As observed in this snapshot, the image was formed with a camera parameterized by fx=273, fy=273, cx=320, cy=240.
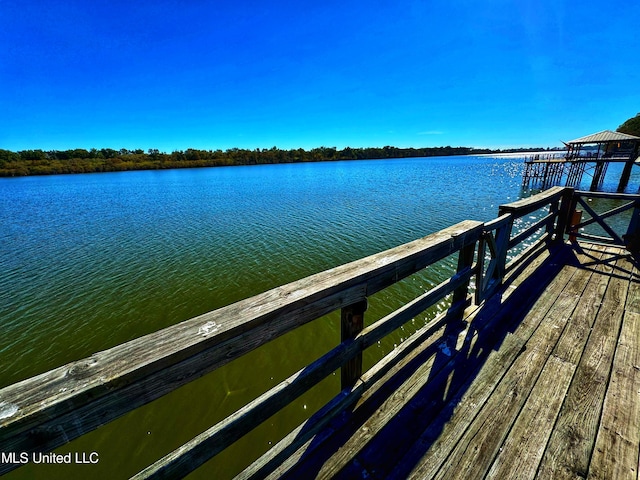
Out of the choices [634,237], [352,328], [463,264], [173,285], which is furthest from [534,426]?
[173,285]

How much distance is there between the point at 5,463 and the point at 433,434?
2.18 m

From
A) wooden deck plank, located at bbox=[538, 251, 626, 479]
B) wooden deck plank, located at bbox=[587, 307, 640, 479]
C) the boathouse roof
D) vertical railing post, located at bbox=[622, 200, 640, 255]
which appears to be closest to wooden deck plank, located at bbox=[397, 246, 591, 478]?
wooden deck plank, located at bbox=[538, 251, 626, 479]

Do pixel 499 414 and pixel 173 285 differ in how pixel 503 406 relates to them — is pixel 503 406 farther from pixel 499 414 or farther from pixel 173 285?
pixel 173 285

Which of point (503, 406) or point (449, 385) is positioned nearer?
point (503, 406)

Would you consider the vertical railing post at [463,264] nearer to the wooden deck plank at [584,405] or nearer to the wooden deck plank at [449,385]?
the wooden deck plank at [449,385]

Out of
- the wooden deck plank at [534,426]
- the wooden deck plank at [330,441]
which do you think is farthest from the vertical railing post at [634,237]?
the wooden deck plank at [330,441]

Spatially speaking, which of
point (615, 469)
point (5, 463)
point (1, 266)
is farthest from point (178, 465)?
point (1, 266)

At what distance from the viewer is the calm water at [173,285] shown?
406 cm

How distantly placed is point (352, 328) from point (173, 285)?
7959 millimetres

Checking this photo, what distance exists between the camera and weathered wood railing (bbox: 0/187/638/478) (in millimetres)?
845

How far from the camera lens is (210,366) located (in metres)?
1.18

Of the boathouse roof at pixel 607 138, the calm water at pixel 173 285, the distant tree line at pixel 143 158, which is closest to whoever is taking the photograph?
the calm water at pixel 173 285

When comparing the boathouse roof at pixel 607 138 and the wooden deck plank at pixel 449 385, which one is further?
the boathouse roof at pixel 607 138

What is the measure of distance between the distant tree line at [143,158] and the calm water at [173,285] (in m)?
83.9
